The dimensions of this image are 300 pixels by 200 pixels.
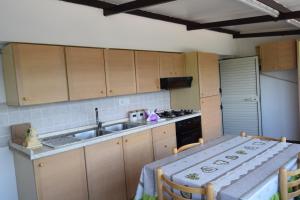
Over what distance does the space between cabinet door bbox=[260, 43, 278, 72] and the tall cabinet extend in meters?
1.17

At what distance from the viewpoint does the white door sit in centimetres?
491

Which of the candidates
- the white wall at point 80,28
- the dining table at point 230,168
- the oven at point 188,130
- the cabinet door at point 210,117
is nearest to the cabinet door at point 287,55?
the cabinet door at point 210,117

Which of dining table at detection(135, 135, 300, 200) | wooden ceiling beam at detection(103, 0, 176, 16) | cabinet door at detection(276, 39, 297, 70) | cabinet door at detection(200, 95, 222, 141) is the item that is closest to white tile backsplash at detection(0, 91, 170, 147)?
cabinet door at detection(200, 95, 222, 141)

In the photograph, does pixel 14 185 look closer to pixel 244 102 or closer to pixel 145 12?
pixel 145 12

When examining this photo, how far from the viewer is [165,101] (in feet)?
13.4

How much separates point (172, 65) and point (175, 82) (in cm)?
32

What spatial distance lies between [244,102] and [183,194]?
392 cm

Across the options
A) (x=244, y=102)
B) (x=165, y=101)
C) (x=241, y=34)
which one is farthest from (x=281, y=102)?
(x=165, y=101)

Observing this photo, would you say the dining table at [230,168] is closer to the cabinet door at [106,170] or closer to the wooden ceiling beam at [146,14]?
the cabinet door at [106,170]

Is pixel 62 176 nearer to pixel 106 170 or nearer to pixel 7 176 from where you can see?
pixel 106 170

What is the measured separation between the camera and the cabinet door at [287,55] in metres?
4.41

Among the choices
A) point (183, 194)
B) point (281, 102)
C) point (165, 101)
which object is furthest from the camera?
point (281, 102)

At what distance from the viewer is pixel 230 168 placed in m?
1.69

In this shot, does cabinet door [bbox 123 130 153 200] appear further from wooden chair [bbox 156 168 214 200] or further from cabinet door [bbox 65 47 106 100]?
wooden chair [bbox 156 168 214 200]
